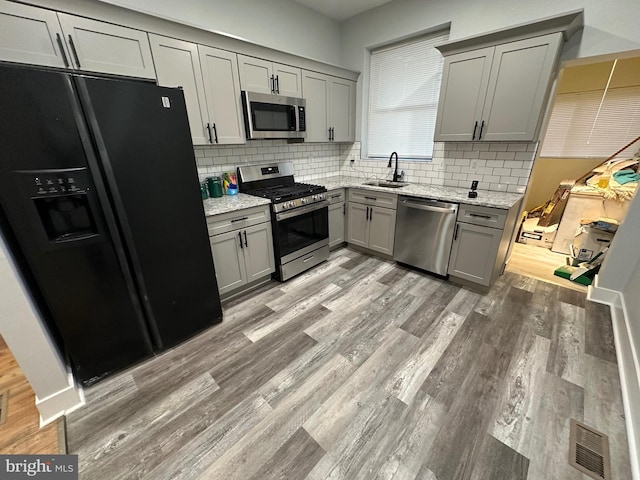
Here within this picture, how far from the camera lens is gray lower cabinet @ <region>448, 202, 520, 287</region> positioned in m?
2.35

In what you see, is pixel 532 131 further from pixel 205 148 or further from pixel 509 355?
pixel 205 148

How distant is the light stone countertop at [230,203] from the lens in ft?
7.22

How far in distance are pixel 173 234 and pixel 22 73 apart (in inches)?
39.7

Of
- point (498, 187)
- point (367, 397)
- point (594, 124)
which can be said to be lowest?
point (367, 397)

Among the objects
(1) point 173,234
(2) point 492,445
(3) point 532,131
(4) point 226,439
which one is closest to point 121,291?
(1) point 173,234

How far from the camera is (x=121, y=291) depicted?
1627mm

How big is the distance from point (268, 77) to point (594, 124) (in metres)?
4.54

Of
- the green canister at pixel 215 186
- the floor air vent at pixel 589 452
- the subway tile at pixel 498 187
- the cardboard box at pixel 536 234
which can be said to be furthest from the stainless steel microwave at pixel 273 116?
the cardboard box at pixel 536 234

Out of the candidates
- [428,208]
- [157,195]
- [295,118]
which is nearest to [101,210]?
[157,195]

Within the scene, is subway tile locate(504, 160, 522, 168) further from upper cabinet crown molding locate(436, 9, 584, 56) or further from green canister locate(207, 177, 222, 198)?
green canister locate(207, 177, 222, 198)

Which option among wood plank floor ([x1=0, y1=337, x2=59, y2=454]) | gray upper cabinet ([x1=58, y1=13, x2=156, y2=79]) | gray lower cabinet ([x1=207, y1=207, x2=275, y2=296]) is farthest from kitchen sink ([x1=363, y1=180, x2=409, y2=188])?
wood plank floor ([x1=0, y1=337, x2=59, y2=454])

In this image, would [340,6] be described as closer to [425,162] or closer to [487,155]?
[425,162]

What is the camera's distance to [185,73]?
2096 millimetres

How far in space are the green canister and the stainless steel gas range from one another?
304 millimetres
